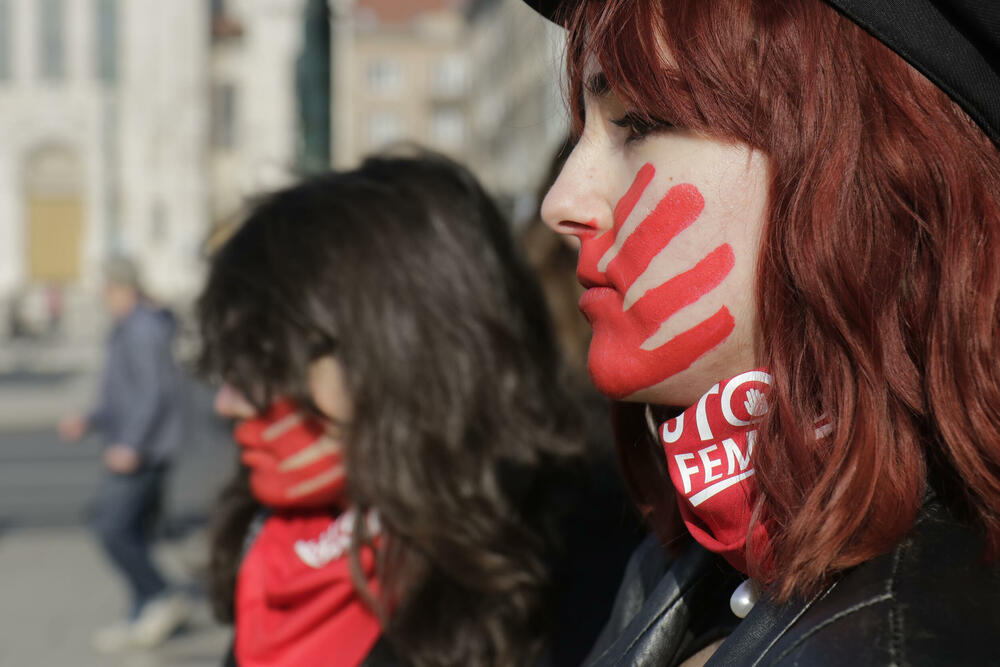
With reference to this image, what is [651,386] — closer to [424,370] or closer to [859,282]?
[859,282]

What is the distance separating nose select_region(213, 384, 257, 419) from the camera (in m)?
2.13

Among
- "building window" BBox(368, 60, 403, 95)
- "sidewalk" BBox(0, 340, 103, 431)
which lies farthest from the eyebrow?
"building window" BBox(368, 60, 403, 95)

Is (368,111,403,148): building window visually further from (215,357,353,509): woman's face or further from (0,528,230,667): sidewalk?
(215,357,353,509): woman's face

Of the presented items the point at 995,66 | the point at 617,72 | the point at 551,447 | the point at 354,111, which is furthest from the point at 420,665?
the point at 354,111

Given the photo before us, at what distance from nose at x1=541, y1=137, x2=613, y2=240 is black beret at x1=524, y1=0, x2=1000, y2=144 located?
0.31 m

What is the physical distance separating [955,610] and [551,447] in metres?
1.30

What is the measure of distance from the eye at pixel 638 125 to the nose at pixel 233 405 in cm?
113

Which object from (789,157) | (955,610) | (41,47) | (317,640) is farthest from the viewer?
(41,47)

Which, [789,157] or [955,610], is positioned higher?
[789,157]

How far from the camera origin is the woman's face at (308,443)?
2.10m

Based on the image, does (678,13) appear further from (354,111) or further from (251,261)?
(354,111)

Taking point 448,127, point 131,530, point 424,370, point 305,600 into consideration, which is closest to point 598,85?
point 424,370

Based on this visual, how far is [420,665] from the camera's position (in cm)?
188

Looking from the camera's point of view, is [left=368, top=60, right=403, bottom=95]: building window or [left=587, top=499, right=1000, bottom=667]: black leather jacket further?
[left=368, top=60, right=403, bottom=95]: building window
